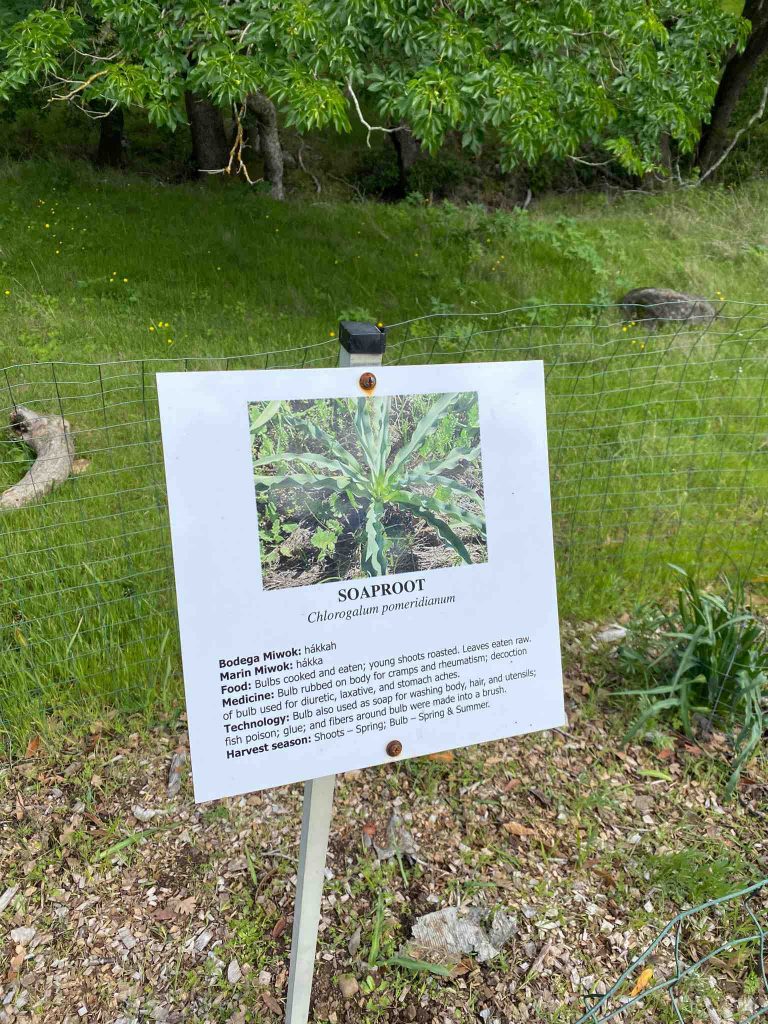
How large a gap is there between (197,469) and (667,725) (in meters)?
2.39

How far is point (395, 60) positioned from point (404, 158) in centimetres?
925

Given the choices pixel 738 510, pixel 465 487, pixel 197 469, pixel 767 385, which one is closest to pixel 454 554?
pixel 465 487

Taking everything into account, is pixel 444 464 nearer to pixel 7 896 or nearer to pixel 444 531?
pixel 444 531

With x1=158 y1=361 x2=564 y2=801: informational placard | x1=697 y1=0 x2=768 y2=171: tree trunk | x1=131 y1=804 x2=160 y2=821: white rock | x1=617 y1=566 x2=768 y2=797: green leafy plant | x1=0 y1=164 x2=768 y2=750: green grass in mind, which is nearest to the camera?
x1=158 y1=361 x2=564 y2=801: informational placard

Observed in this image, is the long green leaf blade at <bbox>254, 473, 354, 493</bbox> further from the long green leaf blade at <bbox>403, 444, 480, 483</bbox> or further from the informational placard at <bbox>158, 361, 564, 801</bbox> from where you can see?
the long green leaf blade at <bbox>403, 444, 480, 483</bbox>

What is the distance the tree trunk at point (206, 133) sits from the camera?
9797 mm

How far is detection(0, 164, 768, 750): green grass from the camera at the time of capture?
3107 millimetres

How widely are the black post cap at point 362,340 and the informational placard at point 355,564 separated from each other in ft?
0.17

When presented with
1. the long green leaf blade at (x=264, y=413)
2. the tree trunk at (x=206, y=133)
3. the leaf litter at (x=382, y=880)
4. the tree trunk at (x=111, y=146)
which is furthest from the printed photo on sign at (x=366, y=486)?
the tree trunk at (x=111, y=146)

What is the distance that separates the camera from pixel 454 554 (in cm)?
165

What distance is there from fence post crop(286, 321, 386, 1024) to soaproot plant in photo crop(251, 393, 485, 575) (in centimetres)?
11

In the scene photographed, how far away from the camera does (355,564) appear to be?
155cm

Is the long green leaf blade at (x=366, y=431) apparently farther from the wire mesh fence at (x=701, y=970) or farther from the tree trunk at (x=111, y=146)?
the tree trunk at (x=111, y=146)

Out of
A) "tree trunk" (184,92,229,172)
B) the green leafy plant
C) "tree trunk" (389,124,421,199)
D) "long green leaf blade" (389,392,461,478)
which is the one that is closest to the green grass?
"tree trunk" (184,92,229,172)
